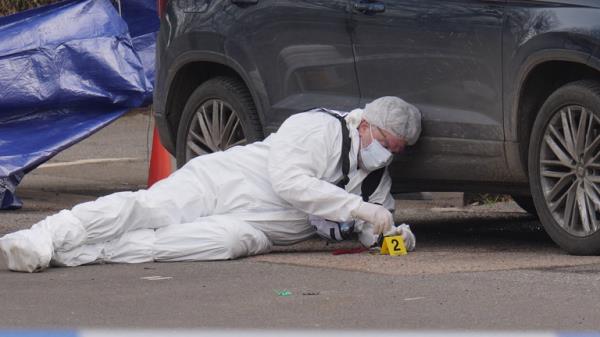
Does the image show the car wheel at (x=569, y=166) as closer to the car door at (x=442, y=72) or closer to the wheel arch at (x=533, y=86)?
the wheel arch at (x=533, y=86)

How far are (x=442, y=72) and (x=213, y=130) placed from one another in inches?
67.4

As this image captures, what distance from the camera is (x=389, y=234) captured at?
21.7 ft

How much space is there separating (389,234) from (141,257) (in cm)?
112

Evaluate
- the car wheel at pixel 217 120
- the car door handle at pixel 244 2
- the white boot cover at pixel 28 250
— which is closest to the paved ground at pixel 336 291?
the white boot cover at pixel 28 250

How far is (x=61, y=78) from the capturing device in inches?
373

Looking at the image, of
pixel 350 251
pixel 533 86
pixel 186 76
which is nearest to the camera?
pixel 533 86

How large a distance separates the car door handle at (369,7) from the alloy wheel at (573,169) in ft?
3.30

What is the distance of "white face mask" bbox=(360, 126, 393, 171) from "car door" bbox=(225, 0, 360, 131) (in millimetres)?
427

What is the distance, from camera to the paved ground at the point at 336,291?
5020 mm

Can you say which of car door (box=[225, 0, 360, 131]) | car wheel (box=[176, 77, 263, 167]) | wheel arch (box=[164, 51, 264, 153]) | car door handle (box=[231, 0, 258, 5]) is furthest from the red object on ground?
car door handle (box=[231, 0, 258, 5])

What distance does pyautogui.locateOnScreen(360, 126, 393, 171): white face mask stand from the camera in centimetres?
668

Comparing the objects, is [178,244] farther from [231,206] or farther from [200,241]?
[231,206]

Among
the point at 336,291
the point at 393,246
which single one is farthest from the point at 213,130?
the point at 336,291

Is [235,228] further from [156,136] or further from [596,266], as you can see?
[156,136]
